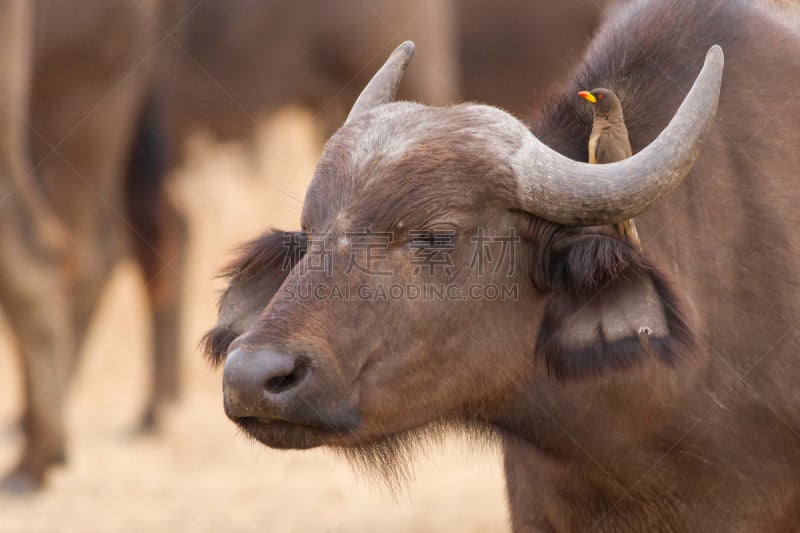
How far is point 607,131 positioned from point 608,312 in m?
0.59

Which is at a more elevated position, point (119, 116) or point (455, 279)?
point (455, 279)

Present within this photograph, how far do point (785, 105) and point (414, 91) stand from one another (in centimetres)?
422

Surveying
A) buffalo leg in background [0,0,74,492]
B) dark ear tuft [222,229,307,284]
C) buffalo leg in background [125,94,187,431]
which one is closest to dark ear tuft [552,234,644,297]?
dark ear tuft [222,229,307,284]

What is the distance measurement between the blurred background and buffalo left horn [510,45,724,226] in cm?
336

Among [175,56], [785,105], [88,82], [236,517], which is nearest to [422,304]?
[785,105]

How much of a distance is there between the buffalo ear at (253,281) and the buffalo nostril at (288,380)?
70cm

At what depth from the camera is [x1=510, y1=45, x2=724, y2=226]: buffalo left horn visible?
4312 mm

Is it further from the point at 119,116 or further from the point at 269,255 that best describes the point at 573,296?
the point at 119,116

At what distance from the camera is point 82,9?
8.98 m

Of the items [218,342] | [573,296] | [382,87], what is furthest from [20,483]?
[573,296]

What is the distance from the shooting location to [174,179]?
1013cm

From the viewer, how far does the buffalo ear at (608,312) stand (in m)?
4.39

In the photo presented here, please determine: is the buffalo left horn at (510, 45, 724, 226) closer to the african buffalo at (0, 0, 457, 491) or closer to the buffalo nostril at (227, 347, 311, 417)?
the buffalo nostril at (227, 347, 311, 417)

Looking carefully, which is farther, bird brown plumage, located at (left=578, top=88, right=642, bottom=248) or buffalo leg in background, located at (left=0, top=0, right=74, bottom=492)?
buffalo leg in background, located at (left=0, top=0, right=74, bottom=492)
